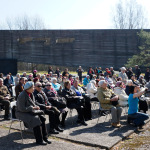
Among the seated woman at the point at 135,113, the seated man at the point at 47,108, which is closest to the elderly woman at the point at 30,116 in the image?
the seated man at the point at 47,108

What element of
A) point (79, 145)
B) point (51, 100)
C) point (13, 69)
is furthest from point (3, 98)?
point (13, 69)

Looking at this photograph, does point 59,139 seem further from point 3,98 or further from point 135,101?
point 3,98

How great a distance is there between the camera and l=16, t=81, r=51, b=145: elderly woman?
192 inches

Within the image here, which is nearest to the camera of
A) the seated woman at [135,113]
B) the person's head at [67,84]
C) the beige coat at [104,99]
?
the seated woman at [135,113]

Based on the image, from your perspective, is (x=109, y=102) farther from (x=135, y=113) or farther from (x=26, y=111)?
(x=26, y=111)

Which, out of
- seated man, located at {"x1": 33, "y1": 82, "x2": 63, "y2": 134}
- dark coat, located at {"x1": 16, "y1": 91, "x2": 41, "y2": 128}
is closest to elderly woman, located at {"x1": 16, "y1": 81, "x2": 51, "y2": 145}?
dark coat, located at {"x1": 16, "y1": 91, "x2": 41, "y2": 128}

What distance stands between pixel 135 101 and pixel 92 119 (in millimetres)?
1692

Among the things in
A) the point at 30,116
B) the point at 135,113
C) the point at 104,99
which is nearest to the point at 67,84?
the point at 104,99

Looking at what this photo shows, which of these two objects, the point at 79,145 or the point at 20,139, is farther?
the point at 20,139

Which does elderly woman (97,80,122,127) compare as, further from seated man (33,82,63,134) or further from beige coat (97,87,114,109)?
seated man (33,82,63,134)

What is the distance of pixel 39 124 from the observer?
4.87 metres

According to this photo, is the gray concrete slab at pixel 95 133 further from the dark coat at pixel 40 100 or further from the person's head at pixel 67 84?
the person's head at pixel 67 84

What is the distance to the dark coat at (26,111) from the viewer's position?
16.0 feet

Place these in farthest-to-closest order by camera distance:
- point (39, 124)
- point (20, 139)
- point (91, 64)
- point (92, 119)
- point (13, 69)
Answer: point (13, 69)
point (91, 64)
point (92, 119)
point (20, 139)
point (39, 124)
